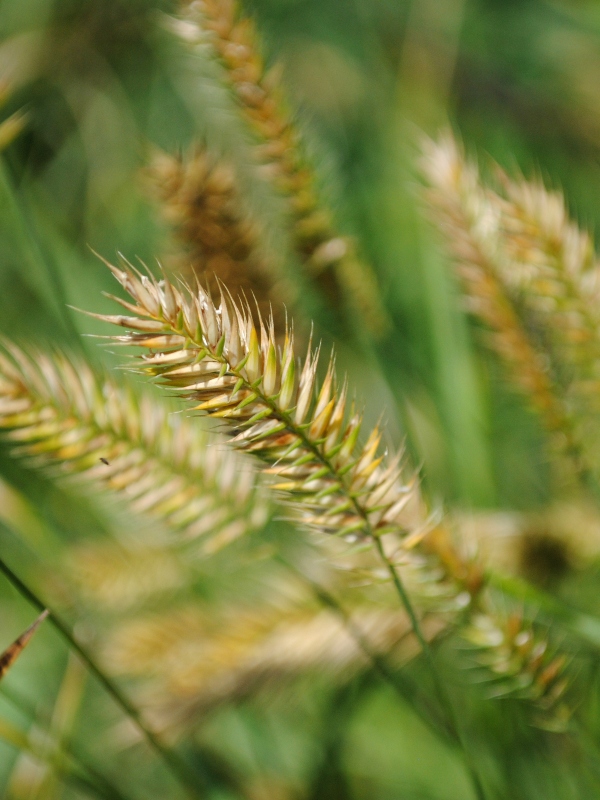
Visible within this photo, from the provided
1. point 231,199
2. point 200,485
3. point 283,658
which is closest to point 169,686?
point 283,658

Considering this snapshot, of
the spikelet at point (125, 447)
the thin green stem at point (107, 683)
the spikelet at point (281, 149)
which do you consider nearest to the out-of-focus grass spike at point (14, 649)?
the thin green stem at point (107, 683)

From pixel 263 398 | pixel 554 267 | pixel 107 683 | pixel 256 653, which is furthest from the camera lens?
pixel 256 653

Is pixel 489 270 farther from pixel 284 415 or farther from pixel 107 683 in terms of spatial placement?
pixel 107 683

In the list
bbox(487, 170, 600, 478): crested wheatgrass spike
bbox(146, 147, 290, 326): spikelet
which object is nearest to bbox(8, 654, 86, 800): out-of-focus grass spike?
bbox(146, 147, 290, 326): spikelet

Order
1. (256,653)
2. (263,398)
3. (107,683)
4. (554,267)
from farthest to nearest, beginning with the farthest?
(256,653) → (554,267) → (107,683) → (263,398)

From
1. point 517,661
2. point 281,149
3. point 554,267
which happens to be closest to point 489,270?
point 554,267

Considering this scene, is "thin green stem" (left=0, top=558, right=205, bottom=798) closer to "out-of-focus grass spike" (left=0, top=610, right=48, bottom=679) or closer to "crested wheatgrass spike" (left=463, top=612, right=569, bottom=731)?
"out-of-focus grass spike" (left=0, top=610, right=48, bottom=679)

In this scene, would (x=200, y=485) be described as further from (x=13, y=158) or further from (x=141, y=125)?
(x=141, y=125)
